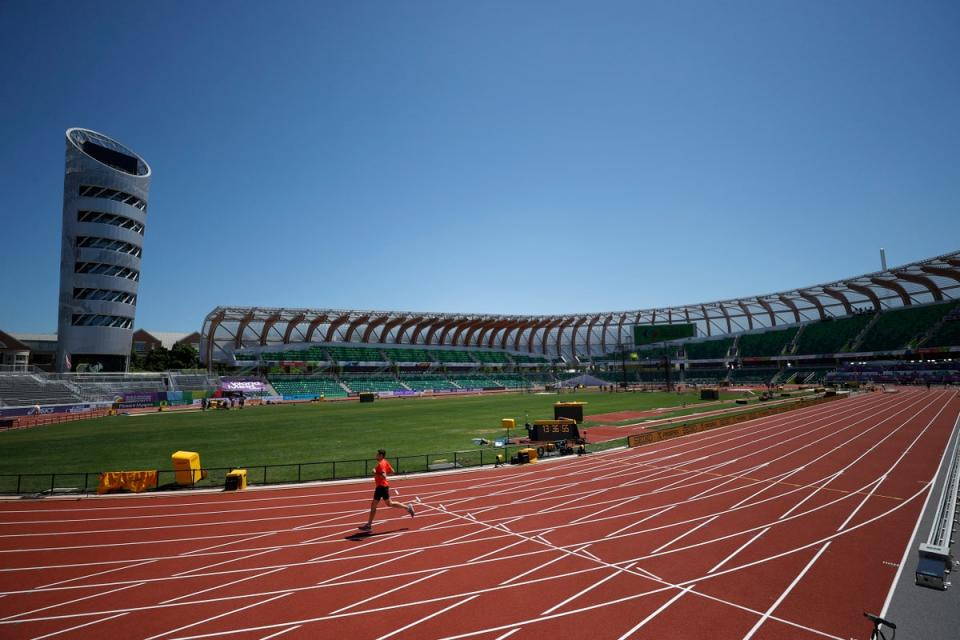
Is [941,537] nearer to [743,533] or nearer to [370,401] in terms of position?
[743,533]

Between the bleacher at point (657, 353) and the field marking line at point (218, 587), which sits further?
the bleacher at point (657, 353)

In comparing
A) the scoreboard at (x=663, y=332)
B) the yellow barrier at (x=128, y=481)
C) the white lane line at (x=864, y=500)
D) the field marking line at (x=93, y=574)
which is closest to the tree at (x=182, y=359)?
the yellow barrier at (x=128, y=481)

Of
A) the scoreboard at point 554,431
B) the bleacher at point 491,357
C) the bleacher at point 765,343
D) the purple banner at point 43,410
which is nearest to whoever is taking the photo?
the scoreboard at point 554,431

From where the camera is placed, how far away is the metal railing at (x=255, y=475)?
46.1ft

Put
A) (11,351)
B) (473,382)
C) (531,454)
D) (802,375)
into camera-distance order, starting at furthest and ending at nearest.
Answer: (473,382)
(802,375)
(11,351)
(531,454)

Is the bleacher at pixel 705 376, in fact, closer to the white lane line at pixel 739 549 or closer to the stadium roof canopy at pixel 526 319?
the stadium roof canopy at pixel 526 319

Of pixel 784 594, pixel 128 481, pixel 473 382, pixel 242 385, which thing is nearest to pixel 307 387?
pixel 242 385

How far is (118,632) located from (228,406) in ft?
161

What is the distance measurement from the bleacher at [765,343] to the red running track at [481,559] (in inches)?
3073

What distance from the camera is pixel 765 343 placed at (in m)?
84.6

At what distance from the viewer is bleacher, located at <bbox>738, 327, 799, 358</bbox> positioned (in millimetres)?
82000

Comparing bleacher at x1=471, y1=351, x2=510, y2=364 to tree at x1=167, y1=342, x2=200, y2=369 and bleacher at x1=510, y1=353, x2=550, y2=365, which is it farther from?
tree at x1=167, y1=342, x2=200, y2=369

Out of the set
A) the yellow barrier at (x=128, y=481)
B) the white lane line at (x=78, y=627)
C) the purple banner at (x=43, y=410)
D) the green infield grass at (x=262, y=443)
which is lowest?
the purple banner at (x=43, y=410)

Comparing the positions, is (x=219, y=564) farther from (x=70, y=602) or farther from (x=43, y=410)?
(x=43, y=410)
